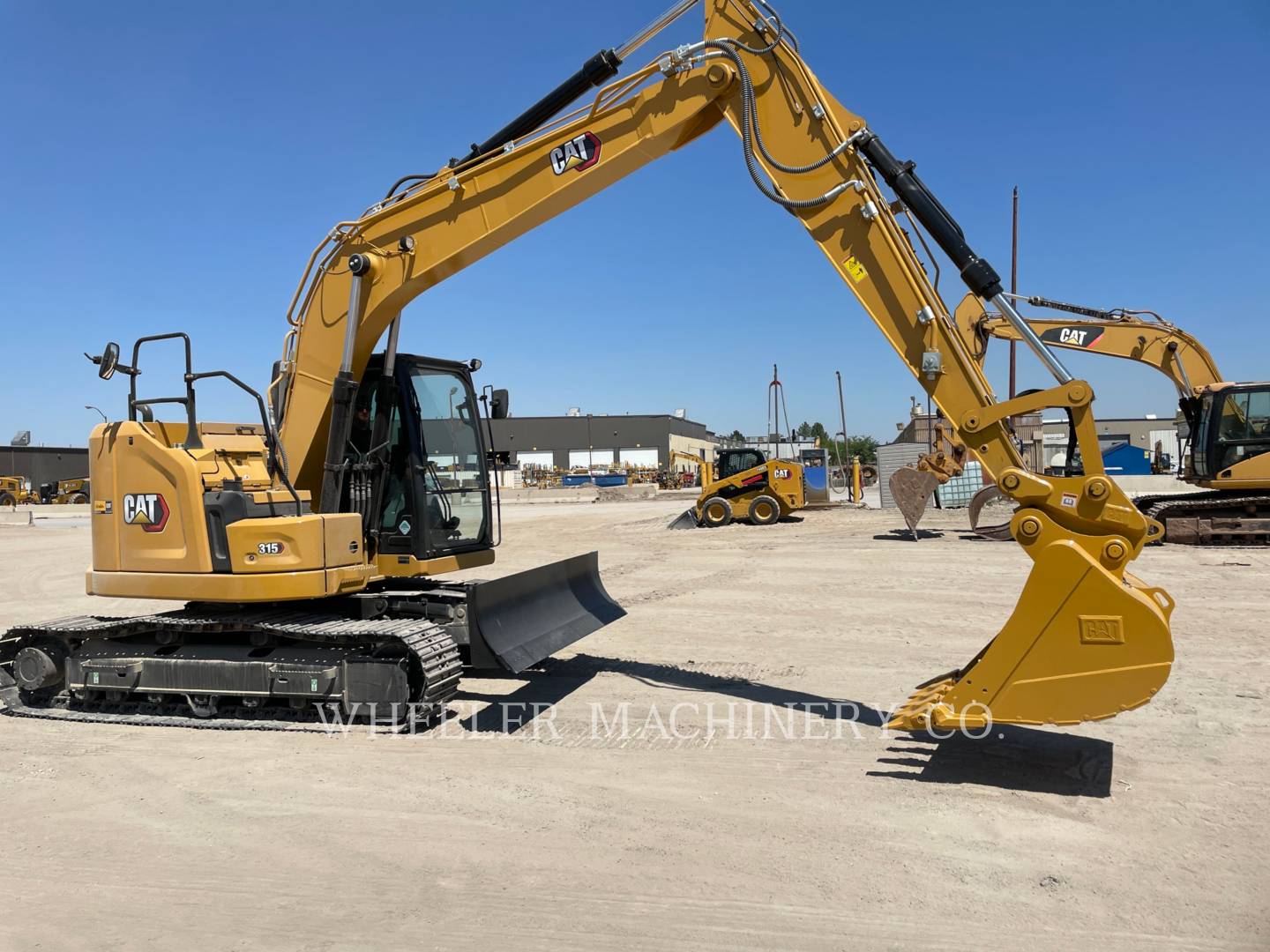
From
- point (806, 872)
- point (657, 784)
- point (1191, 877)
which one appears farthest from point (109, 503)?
point (1191, 877)

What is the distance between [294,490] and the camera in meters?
7.12

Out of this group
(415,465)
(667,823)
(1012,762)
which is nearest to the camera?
(667,823)

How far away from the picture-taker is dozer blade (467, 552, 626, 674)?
657cm

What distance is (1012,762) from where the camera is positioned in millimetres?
5574

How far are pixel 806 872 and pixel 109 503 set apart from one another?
5.86 m

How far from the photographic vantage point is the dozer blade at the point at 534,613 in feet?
21.5

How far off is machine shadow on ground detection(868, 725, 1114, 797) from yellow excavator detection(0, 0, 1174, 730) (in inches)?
15.9

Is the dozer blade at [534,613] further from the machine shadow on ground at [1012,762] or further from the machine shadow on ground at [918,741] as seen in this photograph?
the machine shadow on ground at [1012,762]

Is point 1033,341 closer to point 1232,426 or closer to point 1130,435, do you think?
point 1232,426

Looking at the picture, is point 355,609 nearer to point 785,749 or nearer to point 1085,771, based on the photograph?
point 785,749

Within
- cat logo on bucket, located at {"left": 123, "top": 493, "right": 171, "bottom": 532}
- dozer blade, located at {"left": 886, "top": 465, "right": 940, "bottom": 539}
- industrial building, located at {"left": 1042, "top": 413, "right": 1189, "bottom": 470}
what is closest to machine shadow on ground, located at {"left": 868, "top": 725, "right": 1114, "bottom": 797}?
cat logo on bucket, located at {"left": 123, "top": 493, "right": 171, "bottom": 532}

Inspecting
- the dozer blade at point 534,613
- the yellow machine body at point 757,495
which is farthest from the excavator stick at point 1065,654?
the yellow machine body at point 757,495

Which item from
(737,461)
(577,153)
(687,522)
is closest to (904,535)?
(687,522)

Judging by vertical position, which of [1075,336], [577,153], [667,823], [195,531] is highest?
[1075,336]
